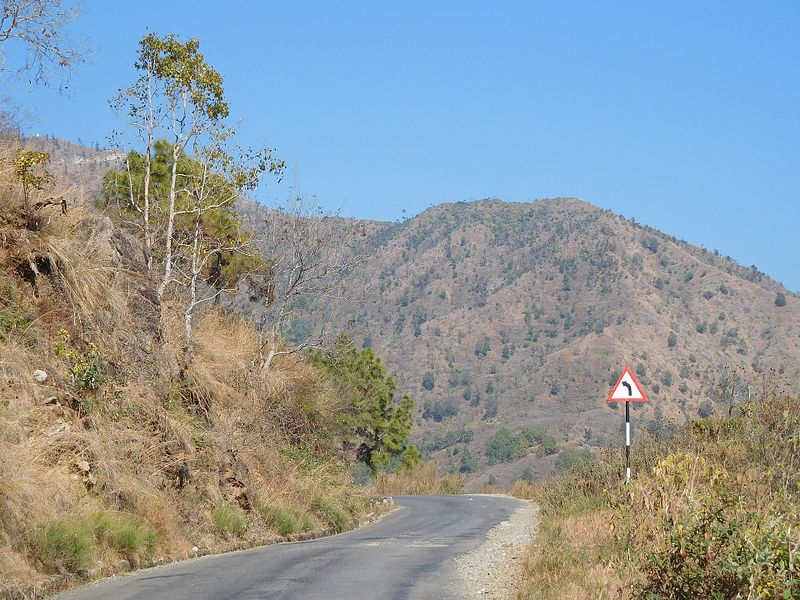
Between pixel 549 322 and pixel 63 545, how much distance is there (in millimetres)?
131303

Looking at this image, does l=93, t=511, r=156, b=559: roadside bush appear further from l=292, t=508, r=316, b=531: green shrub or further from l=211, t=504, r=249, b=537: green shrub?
l=292, t=508, r=316, b=531: green shrub

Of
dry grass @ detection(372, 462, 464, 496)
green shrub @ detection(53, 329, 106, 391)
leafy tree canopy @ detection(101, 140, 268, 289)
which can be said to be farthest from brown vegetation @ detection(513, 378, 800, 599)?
dry grass @ detection(372, 462, 464, 496)

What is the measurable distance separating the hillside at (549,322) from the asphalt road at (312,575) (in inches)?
2931

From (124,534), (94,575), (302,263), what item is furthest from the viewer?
(302,263)

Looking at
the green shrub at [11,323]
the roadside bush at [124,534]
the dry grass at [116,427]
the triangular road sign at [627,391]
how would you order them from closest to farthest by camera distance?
the dry grass at [116,427] < the roadside bush at [124,534] < the green shrub at [11,323] < the triangular road sign at [627,391]

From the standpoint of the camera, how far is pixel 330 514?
85.1 ft

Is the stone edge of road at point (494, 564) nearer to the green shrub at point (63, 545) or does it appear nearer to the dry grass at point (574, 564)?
the dry grass at point (574, 564)

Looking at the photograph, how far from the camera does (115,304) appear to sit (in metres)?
19.9

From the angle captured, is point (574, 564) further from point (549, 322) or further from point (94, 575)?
point (549, 322)

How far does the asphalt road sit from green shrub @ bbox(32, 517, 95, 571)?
413 millimetres

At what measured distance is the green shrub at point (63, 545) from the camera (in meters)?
12.4

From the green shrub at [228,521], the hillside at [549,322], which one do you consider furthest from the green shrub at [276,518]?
the hillside at [549,322]

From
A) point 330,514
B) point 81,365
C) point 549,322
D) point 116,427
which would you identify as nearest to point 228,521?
point 116,427

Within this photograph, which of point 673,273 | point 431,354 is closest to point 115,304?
point 431,354
